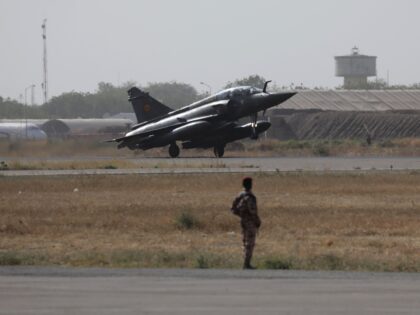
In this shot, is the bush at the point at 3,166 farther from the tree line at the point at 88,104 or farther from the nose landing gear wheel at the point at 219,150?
the tree line at the point at 88,104

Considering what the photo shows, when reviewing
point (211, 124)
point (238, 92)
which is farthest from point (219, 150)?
point (238, 92)

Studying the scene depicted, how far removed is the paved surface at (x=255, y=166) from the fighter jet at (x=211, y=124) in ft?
11.4

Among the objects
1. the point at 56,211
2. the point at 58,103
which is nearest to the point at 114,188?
the point at 56,211

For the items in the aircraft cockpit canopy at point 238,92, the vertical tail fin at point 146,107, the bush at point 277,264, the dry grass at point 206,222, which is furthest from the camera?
the vertical tail fin at point 146,107

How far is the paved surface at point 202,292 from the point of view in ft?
49.4

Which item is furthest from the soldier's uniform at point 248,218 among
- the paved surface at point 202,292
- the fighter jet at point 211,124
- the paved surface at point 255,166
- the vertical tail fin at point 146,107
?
the vertical tail fin at point 146,107

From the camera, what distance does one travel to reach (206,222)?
2877cm

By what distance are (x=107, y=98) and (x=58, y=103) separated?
9170mm

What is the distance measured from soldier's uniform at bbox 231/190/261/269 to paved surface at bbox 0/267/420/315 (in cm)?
69

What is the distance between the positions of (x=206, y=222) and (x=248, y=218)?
9077mm

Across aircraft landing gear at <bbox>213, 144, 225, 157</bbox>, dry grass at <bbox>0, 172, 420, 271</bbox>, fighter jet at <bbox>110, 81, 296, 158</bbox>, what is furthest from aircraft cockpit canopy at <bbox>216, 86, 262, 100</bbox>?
dry grass at <bbox>0, 172, 420, 271</bbox>

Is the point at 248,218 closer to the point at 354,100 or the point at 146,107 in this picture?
the point at 146,107

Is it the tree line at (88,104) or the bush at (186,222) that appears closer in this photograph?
the bush at (186,222)

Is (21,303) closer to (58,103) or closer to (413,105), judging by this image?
(413,105)
